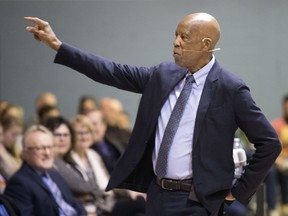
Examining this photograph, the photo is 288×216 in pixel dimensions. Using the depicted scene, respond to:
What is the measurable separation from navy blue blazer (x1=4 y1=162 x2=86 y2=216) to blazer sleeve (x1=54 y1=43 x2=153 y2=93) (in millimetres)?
1695

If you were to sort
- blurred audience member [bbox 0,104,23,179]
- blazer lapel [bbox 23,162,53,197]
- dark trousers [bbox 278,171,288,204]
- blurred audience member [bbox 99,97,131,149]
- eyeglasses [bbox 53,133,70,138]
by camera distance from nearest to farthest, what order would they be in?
1. blazer lapel [bbox 23,162,53,197]
2. blurred audience member [bbox 0,104,23,179]
3. eyeglasses [bbox 53,133,70,138]
4. blurred audience member [bbox 99,97,131,149]
5. dark trousers [bbox 278,171,288,204]

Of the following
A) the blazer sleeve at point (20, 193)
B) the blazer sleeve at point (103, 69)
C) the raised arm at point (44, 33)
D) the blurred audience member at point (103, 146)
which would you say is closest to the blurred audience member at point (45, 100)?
the blurred audience member at point (103, 146)

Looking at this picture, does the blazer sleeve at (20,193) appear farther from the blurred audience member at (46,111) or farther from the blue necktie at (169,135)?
the blurred audience member at (46,111)

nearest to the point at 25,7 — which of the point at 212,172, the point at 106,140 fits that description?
the point at 106,140

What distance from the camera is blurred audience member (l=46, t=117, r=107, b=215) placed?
666 centimetres

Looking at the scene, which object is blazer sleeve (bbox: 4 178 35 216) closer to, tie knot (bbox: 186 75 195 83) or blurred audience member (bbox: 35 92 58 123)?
tie knot (bbox: 186 75 195 83)

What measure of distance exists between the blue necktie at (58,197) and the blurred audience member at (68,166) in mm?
514

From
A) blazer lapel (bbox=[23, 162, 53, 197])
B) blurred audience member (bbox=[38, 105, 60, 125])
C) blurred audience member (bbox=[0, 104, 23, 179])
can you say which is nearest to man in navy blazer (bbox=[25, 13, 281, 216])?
blazer lapel (bbox=[23, 162, 53, 197])

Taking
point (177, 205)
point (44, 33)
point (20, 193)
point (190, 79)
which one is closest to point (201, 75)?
point (190, 79)

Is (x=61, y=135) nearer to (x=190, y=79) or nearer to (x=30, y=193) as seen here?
(x=30, y=193)

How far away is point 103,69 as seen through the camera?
4.02 m

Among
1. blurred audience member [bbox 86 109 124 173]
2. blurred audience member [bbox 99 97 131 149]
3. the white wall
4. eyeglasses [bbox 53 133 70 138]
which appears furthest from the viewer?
blurred audience member [bbox 99 97 131 149]

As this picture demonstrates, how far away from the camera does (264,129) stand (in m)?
3.91

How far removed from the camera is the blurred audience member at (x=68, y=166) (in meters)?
6.66
